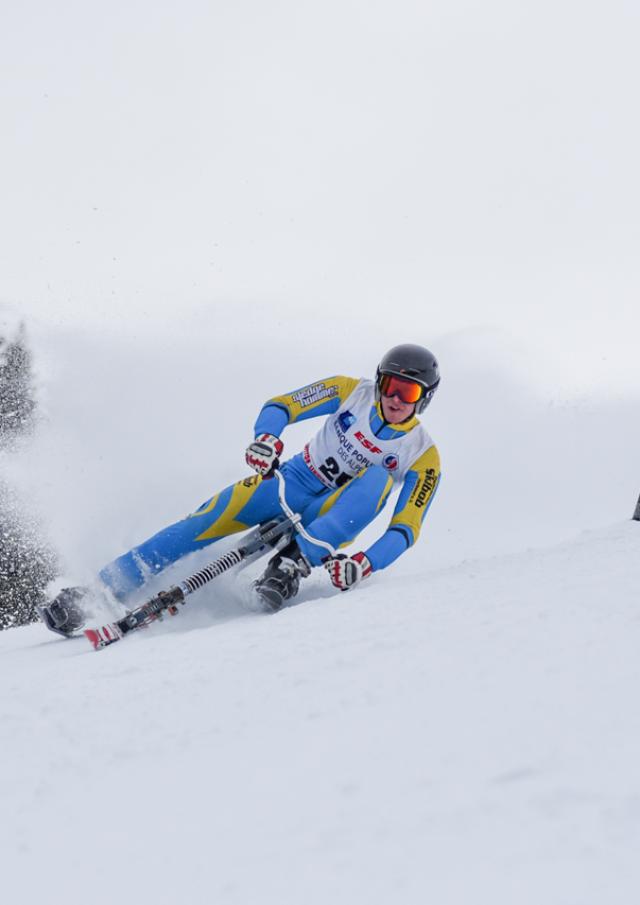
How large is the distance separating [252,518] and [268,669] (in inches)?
117

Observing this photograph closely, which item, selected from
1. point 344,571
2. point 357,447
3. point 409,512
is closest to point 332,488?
point 357,447

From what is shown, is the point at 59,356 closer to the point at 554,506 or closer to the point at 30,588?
the point at 554,506

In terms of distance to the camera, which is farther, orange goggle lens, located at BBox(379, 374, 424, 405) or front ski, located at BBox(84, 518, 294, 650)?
orange goggle lens, located at BBox(379, 374, 424, 405)

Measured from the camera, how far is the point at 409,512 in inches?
216

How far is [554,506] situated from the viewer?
12250 millimetres

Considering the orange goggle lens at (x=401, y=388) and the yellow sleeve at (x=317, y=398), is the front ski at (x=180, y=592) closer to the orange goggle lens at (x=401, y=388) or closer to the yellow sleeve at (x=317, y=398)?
the yellow sleeve at (x=317, y=398)

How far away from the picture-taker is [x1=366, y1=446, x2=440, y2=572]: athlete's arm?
5.16m

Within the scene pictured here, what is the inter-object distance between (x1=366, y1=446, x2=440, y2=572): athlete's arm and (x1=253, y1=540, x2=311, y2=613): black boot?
1.57 feet

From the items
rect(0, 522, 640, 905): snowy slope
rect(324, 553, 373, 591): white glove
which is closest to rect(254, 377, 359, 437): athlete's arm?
rect(324, 553, 373, 591): white glove

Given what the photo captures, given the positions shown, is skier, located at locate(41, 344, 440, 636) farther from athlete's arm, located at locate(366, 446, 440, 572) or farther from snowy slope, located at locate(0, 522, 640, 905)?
snowy slope, located at locate(0, 522, 640, 905)

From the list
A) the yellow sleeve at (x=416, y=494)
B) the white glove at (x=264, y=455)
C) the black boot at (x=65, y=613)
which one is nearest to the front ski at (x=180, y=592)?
the black boot at (x=65, y=613)

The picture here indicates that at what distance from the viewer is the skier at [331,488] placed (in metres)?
5.16

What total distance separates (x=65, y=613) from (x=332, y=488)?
6.44ft

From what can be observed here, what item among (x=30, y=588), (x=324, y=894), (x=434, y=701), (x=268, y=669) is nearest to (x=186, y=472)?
(x=268, y=669)
